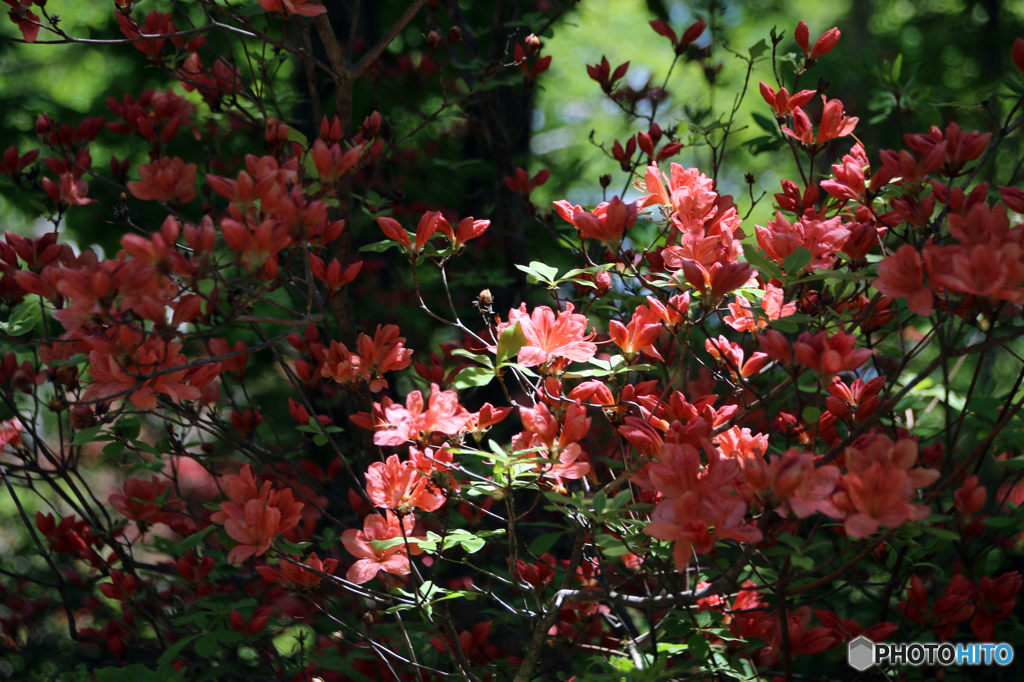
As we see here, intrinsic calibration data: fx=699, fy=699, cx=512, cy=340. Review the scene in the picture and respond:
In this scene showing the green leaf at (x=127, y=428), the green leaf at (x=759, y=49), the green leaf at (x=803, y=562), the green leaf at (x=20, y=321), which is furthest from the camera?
the green leaf at (x=759, y=49)

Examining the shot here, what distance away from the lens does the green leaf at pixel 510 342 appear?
47.8 inches

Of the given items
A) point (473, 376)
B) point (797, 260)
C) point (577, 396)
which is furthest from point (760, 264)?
point (473, 376)

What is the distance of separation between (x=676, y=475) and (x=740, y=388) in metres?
0.35

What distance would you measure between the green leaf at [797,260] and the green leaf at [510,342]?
17.5 inches

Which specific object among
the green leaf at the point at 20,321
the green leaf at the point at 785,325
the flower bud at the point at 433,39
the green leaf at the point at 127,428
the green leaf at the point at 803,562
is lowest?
the green leaf at the point at 803,562

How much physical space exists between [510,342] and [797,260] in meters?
0.49

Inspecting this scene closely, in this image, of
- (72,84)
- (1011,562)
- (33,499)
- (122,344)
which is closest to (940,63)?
(1011,562)

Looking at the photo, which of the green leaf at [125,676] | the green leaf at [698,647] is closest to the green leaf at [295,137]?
the green leaf at [125,676]

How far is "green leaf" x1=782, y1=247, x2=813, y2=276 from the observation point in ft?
3.64

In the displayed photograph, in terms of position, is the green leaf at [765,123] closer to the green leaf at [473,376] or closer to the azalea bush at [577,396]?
the azalea bush at [577,396]

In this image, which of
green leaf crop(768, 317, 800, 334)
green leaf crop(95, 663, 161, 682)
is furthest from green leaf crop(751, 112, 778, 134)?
green leaf crop(95, 663, 161, 682)

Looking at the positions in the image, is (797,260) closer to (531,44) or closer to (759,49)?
(759,49)

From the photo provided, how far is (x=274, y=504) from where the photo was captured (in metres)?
1.32

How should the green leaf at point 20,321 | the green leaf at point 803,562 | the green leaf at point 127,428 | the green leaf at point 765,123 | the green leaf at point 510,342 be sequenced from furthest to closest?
1. the green leaf at point 765,123
2. the green leaf at point 127,428
3. the green leaf at point 20,321
4. the green leaf at point 510,342
5. the green leaf at point 803,562
